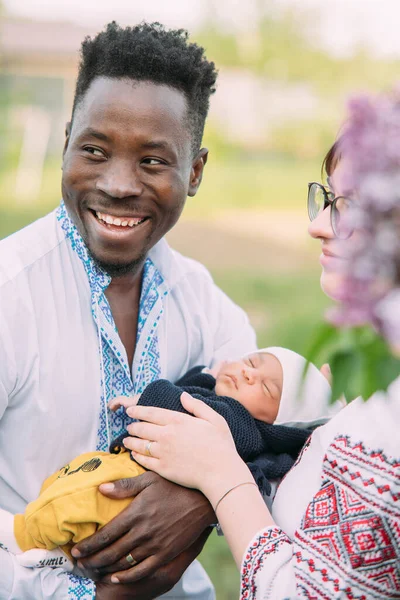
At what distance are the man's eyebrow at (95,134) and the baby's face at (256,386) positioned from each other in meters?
0.84

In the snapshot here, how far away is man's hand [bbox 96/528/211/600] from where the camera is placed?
7.43ft

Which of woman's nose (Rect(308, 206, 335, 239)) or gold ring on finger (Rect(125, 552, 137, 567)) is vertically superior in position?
woman's nose (Rect(308, 206, 335, 239))

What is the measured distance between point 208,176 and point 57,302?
59.7 ft

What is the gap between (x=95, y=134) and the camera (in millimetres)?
2443

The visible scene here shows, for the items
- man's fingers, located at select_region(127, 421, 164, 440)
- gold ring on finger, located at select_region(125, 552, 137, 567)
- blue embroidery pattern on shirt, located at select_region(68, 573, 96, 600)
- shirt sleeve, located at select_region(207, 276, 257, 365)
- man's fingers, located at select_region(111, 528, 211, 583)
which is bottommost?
blue embroidery pattern on shirt, located at select_region(68, 573, 96, 600)

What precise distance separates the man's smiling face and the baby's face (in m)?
0.49

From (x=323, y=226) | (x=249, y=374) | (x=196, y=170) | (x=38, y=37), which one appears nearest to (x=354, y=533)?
(x=323, y=226)

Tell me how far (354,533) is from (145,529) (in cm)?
66

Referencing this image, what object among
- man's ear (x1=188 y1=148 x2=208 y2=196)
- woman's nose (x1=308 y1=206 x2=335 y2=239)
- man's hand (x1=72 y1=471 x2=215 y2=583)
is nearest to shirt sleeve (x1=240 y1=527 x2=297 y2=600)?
man's hand (x1=72 y1=471 x2=215 y2=583)

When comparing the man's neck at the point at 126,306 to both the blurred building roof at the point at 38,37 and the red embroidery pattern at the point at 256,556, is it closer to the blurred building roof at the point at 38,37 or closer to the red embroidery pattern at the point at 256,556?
the red embroidery pattern at the point at 256,556

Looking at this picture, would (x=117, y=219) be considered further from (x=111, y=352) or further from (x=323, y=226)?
(x=323, y=226)

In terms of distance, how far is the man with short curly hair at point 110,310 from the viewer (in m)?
2.24

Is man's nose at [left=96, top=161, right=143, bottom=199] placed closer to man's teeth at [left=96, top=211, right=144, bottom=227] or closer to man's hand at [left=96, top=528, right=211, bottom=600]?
man's teeth at [left=96, top=211, right=144, bottom=227]

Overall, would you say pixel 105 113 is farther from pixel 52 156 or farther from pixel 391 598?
pixel 52 156
